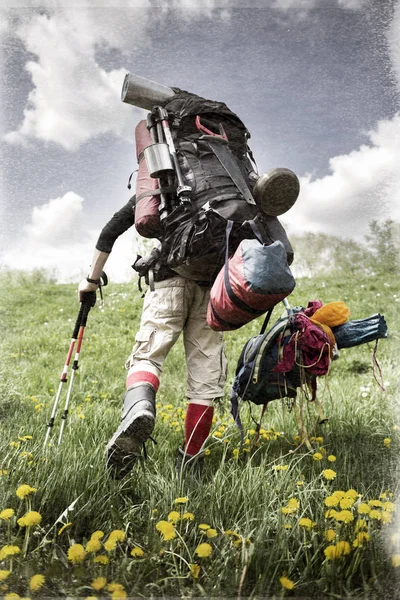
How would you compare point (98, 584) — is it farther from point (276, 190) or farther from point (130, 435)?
point (276, 190)

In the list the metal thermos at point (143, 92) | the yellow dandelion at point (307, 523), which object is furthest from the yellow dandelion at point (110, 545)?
the metal thermos at point (143, 92)

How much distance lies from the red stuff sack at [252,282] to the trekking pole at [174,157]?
20.1 inches

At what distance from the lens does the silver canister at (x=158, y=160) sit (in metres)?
2.72

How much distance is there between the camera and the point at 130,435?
2.67 m

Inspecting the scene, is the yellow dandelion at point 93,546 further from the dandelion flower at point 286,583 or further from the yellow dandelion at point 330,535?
the yellow dandelion at point 330,535

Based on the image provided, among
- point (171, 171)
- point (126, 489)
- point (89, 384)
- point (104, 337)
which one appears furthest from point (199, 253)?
point (104, 337)

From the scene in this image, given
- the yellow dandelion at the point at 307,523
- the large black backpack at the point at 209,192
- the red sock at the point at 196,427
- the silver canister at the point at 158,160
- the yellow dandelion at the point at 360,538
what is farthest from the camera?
the red sock at the point at 196,427

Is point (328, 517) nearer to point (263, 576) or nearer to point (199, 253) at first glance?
point (263, 576)

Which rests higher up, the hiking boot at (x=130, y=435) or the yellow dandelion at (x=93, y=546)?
the hiking boot at (x=130, y=435)

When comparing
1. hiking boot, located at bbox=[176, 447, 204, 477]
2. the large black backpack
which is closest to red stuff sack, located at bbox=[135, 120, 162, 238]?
the large black backpack

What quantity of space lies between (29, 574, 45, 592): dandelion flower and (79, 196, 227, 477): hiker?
1092 mm

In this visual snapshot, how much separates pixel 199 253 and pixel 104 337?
4.75 meters

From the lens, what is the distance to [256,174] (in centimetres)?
298

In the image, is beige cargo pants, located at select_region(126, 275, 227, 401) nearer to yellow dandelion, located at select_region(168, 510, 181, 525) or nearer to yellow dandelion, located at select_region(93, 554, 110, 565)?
yellow dandelion, located at select_region(168, 510, 181, 525)
